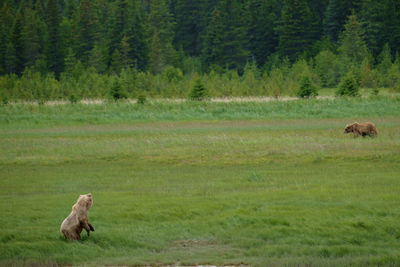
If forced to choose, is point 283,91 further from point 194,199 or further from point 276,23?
point 194,199

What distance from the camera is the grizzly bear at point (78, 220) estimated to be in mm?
10617

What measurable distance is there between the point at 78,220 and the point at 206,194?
5462 millimetres

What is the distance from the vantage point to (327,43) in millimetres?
91938

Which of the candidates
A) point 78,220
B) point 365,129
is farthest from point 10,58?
point 78,220

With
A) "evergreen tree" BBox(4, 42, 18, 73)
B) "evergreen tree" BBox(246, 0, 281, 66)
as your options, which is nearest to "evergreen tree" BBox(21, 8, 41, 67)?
"evergreen tree" BBox(4, 42, 18, 73)

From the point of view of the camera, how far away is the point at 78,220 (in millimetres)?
10805

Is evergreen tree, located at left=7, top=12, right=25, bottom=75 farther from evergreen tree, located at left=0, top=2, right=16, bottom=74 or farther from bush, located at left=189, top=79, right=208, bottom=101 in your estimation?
bush, located at left=189, top=79, right=208, bottom=101

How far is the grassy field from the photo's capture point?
10.7 metres

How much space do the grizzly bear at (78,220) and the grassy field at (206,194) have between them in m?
0.22

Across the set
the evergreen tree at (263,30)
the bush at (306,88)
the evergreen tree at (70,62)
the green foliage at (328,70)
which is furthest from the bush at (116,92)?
the evergreen tree at (263,30)

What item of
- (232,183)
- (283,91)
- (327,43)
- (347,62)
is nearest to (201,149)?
(232,183)

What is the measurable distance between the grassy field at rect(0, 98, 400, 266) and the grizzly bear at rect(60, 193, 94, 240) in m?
0.22

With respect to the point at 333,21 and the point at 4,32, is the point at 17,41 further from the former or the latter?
the point at 333,21

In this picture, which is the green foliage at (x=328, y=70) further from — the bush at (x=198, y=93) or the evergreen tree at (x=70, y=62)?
the evergreen tree at (x=70, y=62)
